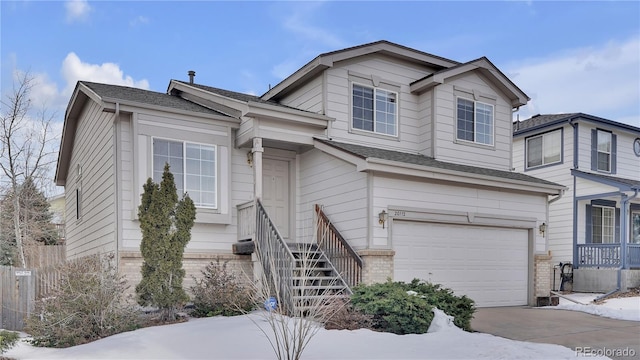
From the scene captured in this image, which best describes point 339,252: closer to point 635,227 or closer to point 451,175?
point 451,175

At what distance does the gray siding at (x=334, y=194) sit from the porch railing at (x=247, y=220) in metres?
1.79

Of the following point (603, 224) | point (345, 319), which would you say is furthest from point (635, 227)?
point (345, 319)

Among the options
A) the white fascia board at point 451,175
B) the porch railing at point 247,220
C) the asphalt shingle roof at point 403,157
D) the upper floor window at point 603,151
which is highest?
the upper floor window at point 603,151

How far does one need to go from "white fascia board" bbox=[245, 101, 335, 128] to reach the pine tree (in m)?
2.55

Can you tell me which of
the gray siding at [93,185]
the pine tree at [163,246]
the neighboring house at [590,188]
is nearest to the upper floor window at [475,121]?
the neighboring house at [590,188]

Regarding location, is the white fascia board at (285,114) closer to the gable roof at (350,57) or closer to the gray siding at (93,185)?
the gable roof at (350,57)

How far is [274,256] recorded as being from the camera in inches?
371

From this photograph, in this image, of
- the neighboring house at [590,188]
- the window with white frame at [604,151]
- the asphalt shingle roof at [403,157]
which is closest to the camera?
the asphalt shingle roof at [403,157]

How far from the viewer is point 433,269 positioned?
11.1 m

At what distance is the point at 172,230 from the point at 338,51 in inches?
236

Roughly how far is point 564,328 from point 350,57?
7.60 meters

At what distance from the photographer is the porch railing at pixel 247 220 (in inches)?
405

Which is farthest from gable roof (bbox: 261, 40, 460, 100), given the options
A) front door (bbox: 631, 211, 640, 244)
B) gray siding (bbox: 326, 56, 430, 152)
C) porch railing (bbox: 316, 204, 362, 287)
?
front door (bbox: 631, 211, 640, 244)

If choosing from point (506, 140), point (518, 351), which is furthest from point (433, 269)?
point (506, 140)
